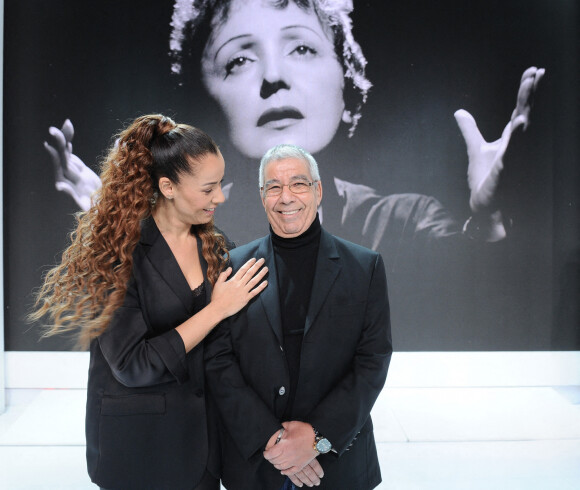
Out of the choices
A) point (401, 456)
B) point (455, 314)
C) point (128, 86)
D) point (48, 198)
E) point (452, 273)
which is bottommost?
point (401, 456)

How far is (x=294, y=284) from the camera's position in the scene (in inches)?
69.9

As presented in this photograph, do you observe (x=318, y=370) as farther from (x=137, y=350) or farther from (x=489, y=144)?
(x=489, y=144)

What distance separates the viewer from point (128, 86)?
4219 millimetres

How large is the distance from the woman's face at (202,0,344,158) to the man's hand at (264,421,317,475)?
9.83ft

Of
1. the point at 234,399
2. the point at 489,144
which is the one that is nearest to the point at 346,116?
the point at 489,144

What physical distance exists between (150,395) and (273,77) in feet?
10.3

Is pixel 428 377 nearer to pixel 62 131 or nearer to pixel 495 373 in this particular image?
pixel 495 373

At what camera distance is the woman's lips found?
4234 millimetres

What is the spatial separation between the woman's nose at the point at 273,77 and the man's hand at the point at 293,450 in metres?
3.14

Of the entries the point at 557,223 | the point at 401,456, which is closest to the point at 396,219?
the point at 557,223

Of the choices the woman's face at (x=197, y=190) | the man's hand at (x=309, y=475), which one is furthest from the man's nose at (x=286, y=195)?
the man's hand at (x=309, y=475)

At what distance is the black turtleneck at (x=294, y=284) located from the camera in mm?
1732

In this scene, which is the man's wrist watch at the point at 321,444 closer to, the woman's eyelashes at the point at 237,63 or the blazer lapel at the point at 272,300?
the blazer lapel at the point at 272,300

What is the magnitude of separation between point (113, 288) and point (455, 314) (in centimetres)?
342
